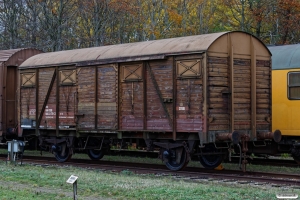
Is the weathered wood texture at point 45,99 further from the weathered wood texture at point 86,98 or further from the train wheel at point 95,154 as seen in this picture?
the train wheel at point 95,154

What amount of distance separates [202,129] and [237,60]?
237 cm

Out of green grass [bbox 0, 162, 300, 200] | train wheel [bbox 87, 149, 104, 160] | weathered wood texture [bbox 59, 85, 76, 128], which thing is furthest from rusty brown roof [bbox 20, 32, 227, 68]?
green grass [bbox 0, 162, 300, 200]

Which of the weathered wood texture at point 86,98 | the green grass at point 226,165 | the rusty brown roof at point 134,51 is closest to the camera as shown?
the rusty brown roof at point 134,51

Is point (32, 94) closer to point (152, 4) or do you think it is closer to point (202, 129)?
point (202, 129)

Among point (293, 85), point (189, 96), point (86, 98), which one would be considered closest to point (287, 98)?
point (293, 85)

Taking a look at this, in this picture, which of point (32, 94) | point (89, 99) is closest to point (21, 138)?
point (32, 94)

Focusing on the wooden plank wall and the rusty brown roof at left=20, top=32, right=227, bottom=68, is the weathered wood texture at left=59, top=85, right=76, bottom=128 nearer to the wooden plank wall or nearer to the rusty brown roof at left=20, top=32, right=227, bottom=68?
the rusty brown roof at left=20, top=32, right=227, bottom=68

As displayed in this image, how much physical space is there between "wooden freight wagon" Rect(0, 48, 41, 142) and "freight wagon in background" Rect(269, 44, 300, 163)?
32.3ft

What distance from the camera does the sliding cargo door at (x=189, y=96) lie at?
14188 mm

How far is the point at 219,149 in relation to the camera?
15195 millimetres

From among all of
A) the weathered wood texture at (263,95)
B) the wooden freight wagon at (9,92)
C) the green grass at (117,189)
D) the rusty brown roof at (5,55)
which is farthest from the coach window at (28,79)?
the weathered wood texture at (263,95)

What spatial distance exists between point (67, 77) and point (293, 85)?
7524mm

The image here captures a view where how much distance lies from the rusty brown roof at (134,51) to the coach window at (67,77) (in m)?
0.31

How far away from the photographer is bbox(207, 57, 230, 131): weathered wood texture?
1416 cm
